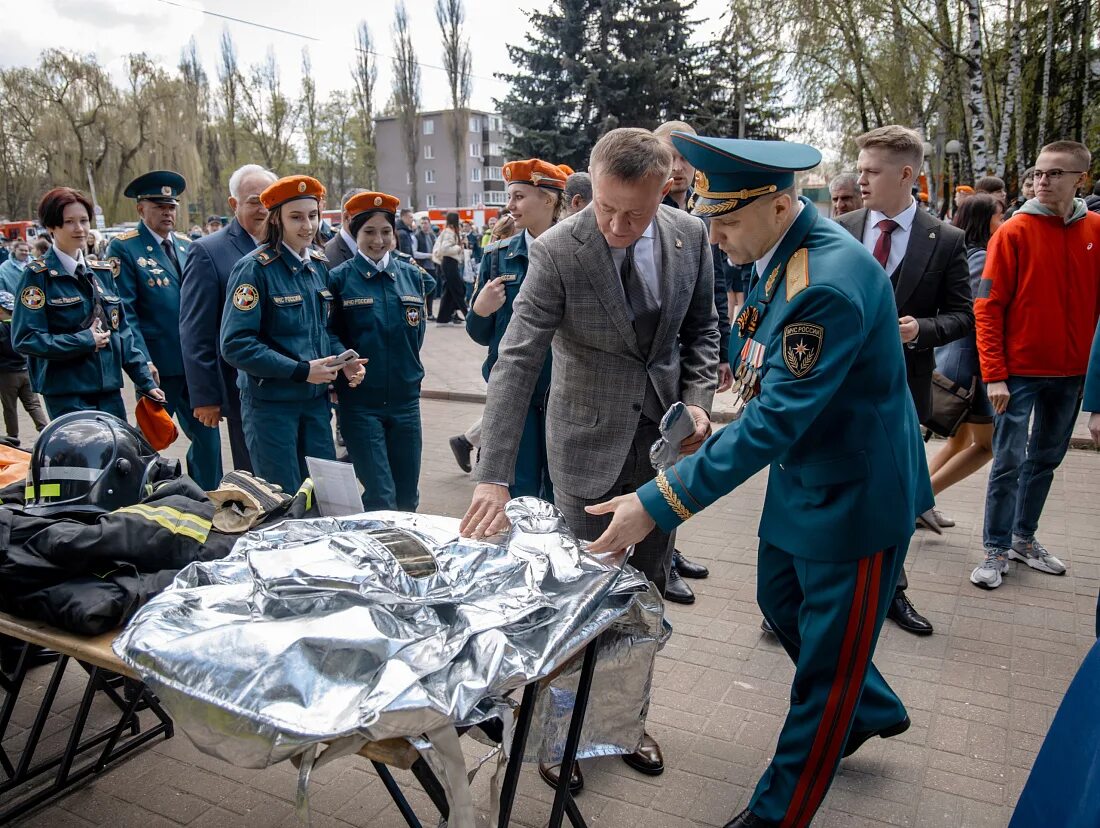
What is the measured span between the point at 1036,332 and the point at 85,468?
4122 mm

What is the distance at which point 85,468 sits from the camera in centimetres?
246

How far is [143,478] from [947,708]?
9.70 feet

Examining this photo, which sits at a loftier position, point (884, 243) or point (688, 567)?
point (884, 243)

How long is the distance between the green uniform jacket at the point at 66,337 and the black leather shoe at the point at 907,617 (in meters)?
4.22

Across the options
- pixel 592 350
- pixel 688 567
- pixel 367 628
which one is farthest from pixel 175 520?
pixel 688 567

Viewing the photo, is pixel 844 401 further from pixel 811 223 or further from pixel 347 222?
pixel 347 222

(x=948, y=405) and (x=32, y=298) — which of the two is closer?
(x=948, y=405)

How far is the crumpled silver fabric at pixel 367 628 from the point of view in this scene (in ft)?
4.98

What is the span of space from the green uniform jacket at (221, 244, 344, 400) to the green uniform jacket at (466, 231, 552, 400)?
814 millimetres

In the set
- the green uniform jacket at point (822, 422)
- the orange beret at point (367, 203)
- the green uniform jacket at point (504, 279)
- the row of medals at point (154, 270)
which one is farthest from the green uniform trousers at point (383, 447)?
the green uniform jacket at point (822, 422)

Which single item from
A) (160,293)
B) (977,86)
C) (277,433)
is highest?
(977,86)

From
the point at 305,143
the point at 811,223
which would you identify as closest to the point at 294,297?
the point at 811,223

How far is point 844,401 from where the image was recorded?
2113 millimetres

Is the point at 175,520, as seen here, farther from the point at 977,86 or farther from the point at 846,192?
the point at 977,86
